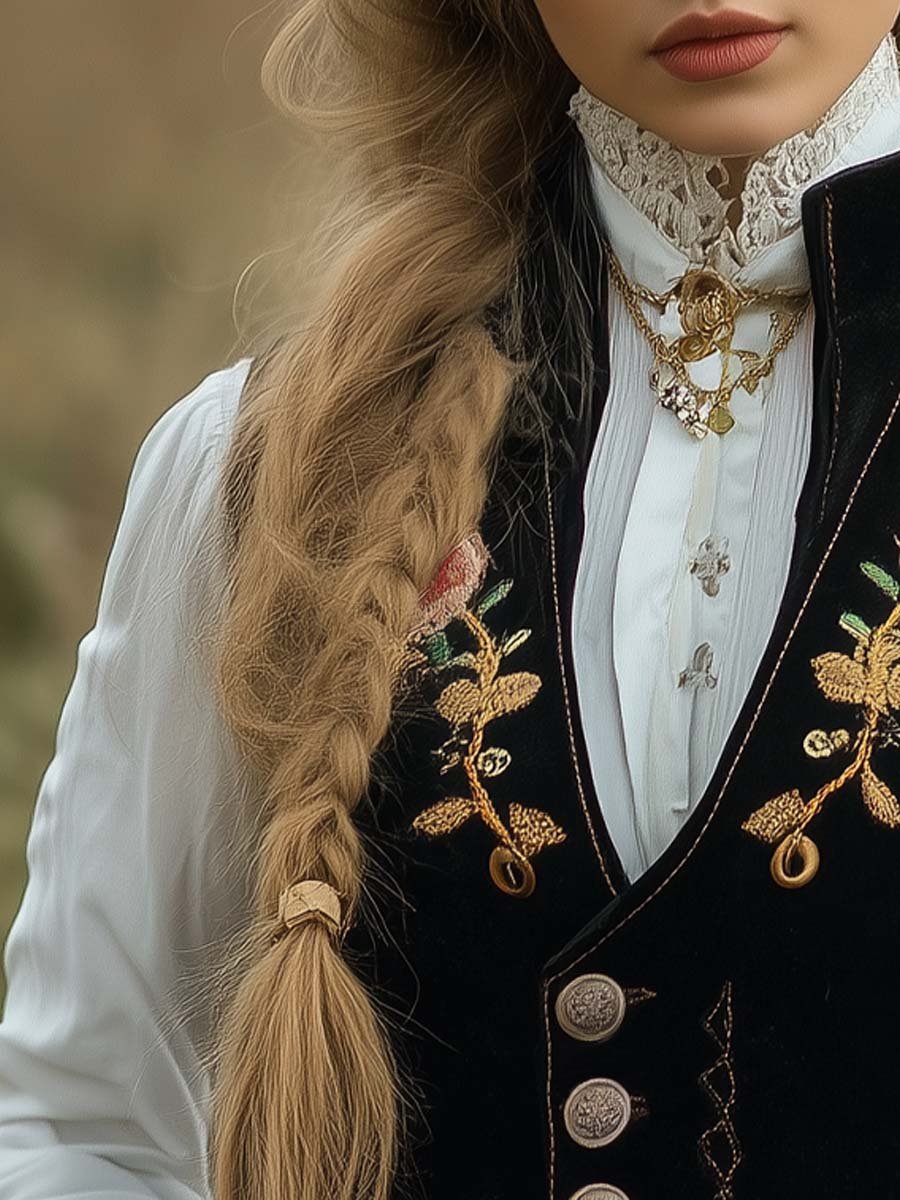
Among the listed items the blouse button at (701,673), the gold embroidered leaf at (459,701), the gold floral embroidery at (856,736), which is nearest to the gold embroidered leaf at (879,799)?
the gold floral embroidery at (856,736)

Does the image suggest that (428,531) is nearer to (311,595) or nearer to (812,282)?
(311,595)

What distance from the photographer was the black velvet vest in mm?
1139

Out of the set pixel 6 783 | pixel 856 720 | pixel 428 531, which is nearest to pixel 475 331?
pixel 428 531

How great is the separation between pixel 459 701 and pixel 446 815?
61mm

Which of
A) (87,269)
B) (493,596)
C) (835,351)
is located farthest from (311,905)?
(87,269)

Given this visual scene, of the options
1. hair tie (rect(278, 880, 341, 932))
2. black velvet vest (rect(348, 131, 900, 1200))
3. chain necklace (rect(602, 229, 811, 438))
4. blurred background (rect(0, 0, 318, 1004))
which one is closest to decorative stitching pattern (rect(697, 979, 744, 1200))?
black velvet vest (rect(348, 131, 900, 1200))

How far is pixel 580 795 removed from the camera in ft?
3.86

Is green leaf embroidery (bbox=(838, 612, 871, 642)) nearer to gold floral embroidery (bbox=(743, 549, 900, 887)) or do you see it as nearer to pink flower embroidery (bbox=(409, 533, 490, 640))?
gold floral embroidery (bbox=(743, 549, 900, 887))

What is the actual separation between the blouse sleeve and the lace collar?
291mm

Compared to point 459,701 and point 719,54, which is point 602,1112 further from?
point 719,54

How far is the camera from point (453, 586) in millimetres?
1276

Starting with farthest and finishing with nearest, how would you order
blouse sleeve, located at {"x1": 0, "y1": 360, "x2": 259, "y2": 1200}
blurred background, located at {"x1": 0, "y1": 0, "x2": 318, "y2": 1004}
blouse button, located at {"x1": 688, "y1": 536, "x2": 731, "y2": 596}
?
blurred background, located at {"x1": 0, "y1": 0, "x2": 318, "y2": 1004} → blouse sleeve, located at {"x1": 0, "y1": 360, "x2": 259, "y2": 1200} → blouse button, located at {"x1": 688, "y1": 536, "x2": 731, "y2": 596}

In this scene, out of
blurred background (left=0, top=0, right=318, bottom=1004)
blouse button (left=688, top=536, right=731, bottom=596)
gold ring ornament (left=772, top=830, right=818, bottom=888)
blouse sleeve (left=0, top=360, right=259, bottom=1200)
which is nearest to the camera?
gold ring ornament (left=772, top=830, right=818, bottom=888)

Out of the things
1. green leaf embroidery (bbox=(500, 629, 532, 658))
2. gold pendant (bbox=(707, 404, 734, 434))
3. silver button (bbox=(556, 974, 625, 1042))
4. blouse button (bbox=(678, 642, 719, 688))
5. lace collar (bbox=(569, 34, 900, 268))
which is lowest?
silver button (bbox=(556, 974, 625, 1042))
